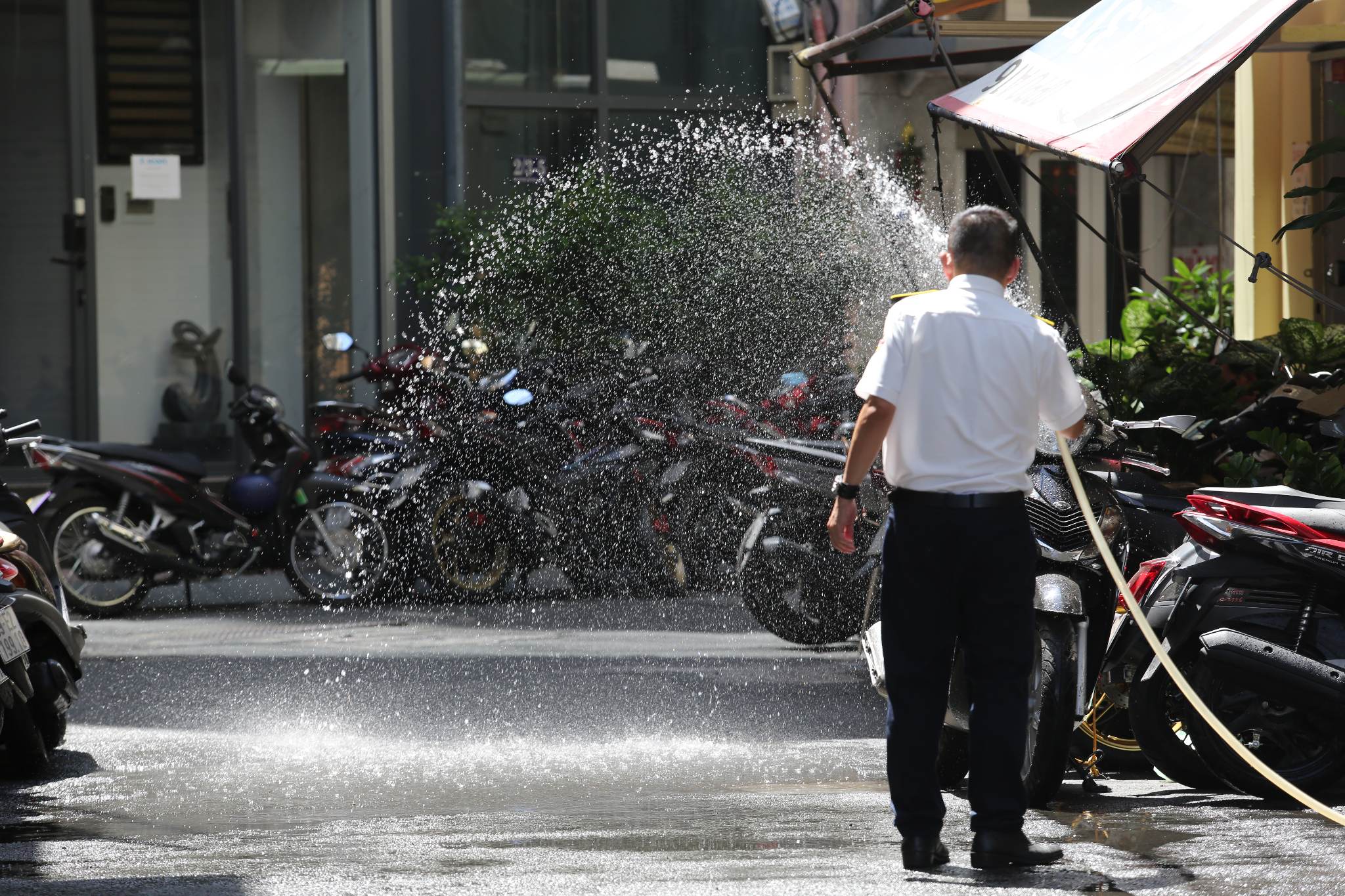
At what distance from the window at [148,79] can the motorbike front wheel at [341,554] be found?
5100 mm

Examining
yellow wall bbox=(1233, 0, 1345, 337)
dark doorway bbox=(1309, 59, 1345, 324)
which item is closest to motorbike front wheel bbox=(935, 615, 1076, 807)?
dark doorway bbox=(1309, 59, 1345, 324)

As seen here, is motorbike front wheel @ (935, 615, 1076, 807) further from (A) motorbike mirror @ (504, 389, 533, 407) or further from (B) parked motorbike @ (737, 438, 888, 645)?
(A) motorbike mirror @ (504, 389, 533, 407)

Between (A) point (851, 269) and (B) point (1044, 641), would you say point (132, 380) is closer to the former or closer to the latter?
(A) point (851, 269)

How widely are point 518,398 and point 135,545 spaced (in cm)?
227

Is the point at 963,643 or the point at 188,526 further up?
the point at 963,643

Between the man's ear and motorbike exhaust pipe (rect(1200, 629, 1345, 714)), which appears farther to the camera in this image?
motorbike exhaust pipe (rect(1200, 629, 1345, 714))

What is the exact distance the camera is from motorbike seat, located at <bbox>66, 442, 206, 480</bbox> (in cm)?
1134

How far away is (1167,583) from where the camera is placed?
5.96 metres

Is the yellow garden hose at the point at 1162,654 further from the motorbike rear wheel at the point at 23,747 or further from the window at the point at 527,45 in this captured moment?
the window at the point at 527,45

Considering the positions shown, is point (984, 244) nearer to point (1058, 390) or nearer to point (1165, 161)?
point (1058, 390)

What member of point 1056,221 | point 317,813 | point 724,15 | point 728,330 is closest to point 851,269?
point 728,330

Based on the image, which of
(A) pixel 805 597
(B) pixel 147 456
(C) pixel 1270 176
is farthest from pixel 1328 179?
(B) pixel 147 456

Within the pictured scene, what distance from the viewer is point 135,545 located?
36.8 feet

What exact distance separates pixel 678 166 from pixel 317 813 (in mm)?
10869
